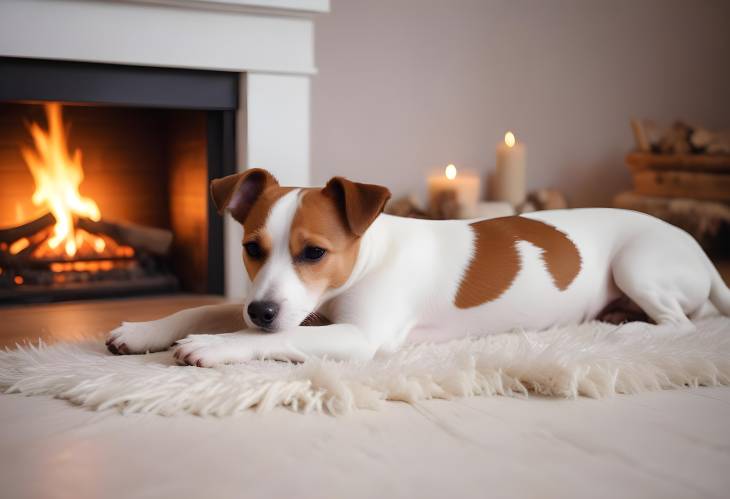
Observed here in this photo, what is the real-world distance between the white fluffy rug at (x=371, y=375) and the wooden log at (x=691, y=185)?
1983mm

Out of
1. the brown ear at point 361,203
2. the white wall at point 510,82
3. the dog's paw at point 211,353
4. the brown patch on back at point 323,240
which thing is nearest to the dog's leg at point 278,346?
the dog's paw at point 211,353

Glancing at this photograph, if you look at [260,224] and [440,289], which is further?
[440,289]

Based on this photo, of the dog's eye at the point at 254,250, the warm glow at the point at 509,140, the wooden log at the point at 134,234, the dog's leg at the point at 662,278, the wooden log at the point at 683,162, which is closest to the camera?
the dog's eye at the point at 254,250

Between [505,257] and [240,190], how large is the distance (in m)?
0.65

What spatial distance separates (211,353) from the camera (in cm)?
143

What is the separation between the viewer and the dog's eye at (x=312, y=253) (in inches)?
59.8

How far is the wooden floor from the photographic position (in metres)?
1.97

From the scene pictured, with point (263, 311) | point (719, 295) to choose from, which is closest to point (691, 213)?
point (719, 295)

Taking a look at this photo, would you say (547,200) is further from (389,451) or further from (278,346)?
(389,451)

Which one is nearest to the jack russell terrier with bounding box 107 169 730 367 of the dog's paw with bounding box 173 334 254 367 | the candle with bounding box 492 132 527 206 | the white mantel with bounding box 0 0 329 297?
the dog's paw with bounding box 173 334 254 367

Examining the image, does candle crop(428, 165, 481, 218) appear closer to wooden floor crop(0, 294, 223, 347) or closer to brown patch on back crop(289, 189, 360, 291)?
wooden floor crop(0, 294, 223, 347)

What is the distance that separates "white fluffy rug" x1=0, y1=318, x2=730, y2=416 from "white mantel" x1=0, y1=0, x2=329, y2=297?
40.0 inches

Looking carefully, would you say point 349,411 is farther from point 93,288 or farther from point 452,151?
point 452,151

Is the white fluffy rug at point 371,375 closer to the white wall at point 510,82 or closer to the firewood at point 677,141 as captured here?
the white wall at point 510,82
